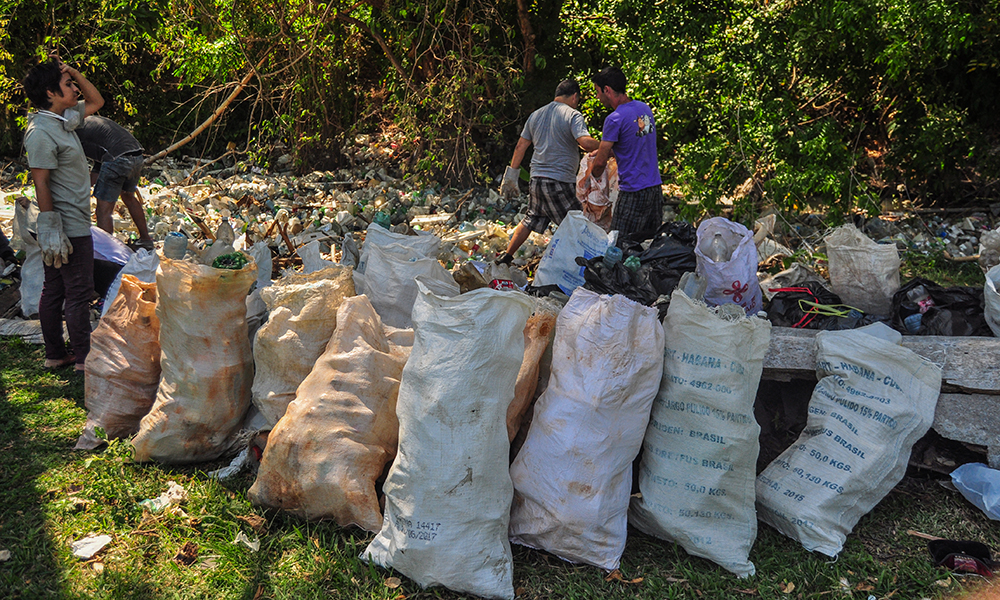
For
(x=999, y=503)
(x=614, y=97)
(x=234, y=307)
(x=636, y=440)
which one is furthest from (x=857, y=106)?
(x=234, y=307)

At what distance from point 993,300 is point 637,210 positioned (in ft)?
7.40

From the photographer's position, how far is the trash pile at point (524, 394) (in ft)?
7.18

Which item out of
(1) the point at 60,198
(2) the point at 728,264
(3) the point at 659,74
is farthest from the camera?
(3) the point at 659,74

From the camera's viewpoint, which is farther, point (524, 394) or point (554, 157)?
point (554, 157)

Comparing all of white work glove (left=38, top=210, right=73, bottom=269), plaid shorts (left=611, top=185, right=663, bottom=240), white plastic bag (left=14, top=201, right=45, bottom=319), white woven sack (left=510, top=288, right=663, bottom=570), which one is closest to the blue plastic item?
white woven sack (left=510, top=288, right=663, bottom=570)

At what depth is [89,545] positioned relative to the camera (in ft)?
7.73

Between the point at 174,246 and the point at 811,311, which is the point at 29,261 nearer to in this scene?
the point at 174,246

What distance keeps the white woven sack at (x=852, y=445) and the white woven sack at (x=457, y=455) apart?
102 cm

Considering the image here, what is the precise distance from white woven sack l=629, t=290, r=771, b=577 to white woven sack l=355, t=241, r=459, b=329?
1089mm

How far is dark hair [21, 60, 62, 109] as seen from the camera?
333 cm

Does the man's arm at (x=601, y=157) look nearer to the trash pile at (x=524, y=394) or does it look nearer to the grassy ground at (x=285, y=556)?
the trash pile at (x=524, y=394)

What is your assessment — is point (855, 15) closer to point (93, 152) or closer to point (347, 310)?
point (347, 310)

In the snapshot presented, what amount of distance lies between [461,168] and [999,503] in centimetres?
576

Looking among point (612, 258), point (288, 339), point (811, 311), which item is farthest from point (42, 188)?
point (811, 311)
